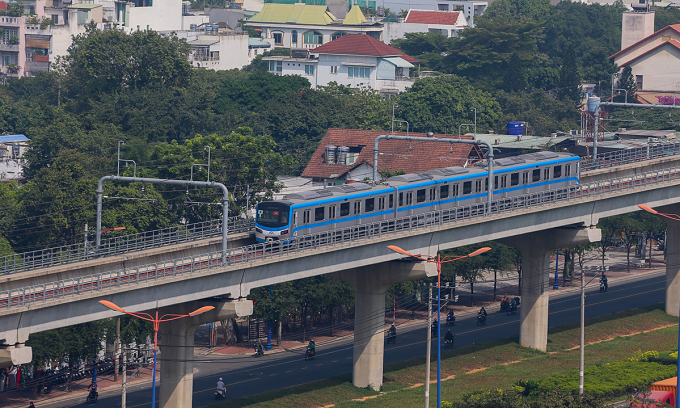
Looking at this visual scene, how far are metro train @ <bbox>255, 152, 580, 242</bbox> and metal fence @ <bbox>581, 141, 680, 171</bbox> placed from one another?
24.8ft

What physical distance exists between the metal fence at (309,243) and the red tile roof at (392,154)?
2653cm

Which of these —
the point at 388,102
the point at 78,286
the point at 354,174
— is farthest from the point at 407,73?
the point at 78,286

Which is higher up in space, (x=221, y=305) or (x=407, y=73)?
(x=407, y=73)

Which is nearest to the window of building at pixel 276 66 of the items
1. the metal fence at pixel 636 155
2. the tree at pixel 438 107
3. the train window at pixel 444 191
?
the tree at pixel 438 107

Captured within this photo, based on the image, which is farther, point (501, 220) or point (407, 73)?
point (407, 73)

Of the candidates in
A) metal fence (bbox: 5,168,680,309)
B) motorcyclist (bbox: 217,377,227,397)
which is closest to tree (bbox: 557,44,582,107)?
metal fence (bbox: 5,168,680,309)

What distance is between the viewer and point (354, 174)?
114 m

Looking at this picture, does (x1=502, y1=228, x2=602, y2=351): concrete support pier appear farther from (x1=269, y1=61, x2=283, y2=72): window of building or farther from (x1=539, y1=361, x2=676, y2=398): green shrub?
(x1=269, y1=61, x2=283, y2=72): window of building

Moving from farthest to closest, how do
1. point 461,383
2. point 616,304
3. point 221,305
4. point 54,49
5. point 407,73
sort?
point 54,49 → point 407,73 → point 616,304 → point 461,383 → point 221,305

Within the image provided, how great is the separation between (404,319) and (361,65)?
7929 centimetres

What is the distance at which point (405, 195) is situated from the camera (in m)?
73.0

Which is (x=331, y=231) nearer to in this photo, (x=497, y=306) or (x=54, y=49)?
(x=497, y=306)

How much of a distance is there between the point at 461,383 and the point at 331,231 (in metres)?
15.0

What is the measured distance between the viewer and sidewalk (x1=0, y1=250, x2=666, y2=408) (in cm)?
7194
